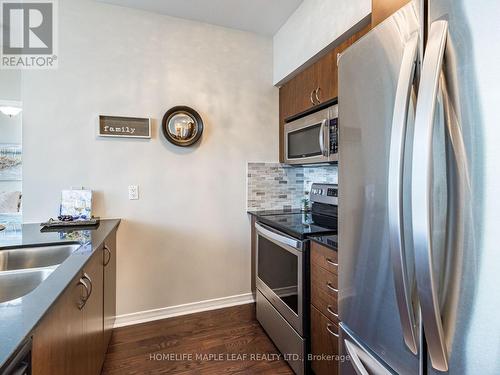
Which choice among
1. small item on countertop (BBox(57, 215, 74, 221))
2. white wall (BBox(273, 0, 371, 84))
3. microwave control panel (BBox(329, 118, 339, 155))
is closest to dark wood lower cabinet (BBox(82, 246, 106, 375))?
small item on countertop (BBox(57, 215, 74, 221))

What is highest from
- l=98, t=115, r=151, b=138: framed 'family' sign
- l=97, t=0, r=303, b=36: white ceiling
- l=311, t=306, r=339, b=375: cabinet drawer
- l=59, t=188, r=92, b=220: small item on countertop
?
l=97, t=0, r=303, b=36: white ceiling

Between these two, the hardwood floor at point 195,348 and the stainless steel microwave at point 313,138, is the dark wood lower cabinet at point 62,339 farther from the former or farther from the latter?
the stainless steel microwave at point 313,138

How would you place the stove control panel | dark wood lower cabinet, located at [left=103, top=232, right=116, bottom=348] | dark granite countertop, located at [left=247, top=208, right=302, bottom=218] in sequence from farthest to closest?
1. dark granite countertop, located at [left=247, top=208, right=302, bottom=218]
2. the stove control panel
3. dark wood lower cabinet, located at [left=103, top=232, right=116, bottom=348]

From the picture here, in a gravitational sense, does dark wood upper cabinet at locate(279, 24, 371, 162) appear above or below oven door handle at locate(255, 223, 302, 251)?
above

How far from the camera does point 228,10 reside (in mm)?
2148

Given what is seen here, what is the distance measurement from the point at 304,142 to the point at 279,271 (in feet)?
3.35

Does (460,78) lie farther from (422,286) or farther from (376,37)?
(422,286)

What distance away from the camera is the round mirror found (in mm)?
2223

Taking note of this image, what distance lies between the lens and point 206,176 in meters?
2.38

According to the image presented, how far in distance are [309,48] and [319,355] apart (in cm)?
202

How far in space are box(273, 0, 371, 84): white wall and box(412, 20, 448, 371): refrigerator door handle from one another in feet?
3.46

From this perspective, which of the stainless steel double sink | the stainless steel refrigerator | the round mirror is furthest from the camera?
the round mirror

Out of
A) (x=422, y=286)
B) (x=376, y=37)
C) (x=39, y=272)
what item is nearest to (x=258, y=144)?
(x=376, y=37)

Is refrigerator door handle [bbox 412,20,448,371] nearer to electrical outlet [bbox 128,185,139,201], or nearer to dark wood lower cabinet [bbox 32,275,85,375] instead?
dark wood lower cabinet [bbox 32,275,85,375]
